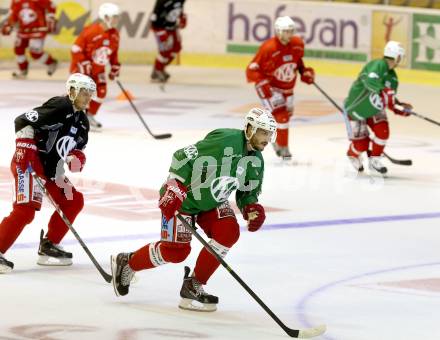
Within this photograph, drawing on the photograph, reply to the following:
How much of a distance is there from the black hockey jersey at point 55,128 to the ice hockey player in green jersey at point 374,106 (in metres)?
4.23

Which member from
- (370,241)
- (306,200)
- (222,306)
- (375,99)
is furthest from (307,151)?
(222,306)

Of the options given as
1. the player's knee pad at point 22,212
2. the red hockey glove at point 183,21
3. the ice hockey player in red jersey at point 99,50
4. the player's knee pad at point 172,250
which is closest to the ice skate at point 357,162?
the ice hockey player in red jersey at point 99,50

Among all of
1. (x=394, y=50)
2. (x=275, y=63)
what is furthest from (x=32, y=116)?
(x=275, y=63)

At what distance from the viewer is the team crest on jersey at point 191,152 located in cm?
669

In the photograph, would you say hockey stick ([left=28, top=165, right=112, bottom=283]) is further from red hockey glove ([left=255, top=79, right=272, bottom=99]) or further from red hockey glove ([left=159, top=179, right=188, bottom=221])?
red hockey glove ([left=255, top=79, right=272, bottom=99])

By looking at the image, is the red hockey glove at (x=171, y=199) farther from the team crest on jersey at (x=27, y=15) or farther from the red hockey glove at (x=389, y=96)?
the team crest on jersey at (x=27, y=15)

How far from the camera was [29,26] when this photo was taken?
1781 centimetres

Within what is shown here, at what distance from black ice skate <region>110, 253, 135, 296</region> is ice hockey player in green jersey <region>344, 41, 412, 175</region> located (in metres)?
4.83

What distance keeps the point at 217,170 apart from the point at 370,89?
4848mm

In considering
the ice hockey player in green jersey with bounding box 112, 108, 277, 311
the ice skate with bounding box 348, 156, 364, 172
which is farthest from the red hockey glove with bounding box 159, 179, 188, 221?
the ice skate with bounding box 348, 156, 364, 172

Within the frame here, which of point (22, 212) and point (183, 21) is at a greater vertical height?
point (22, 212)

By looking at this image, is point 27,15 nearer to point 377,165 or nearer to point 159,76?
point 159,76

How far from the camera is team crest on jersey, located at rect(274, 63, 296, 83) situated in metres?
12.2

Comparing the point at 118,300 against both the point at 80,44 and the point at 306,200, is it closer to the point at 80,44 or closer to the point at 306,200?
the point at 306,200
